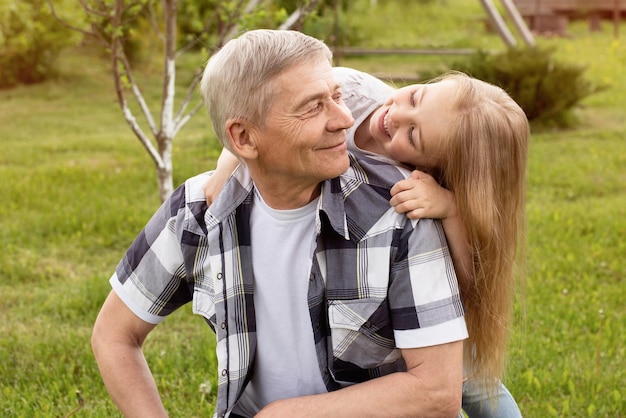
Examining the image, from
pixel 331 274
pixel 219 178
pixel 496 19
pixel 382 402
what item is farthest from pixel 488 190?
pixel 496 19

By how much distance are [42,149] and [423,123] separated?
7.05m

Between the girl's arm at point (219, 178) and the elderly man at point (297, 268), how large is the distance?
0.03 meters

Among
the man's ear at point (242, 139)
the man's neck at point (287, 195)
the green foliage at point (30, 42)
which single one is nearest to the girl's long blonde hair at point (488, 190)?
the man's neck at point (287, 195)

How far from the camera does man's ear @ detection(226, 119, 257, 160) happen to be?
2109 mm

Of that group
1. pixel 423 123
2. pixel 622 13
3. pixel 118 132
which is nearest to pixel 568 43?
pixel 622 13

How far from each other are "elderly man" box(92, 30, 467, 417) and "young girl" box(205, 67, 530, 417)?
7 cm

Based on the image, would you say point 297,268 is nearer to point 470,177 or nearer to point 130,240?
point 470,177

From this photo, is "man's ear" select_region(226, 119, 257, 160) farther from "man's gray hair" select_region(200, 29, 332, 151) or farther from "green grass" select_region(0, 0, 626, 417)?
"green grass" select_region(0, 0, 626, 417)

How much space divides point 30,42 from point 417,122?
10.9 m

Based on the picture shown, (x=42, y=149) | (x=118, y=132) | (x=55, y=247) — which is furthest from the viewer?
(x=118, y=132)

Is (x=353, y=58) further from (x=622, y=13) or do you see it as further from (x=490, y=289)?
(x=490, y=289)

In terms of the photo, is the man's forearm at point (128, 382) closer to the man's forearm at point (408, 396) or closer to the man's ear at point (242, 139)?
the man's forearm at point (408, 396)

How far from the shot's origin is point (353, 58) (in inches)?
596

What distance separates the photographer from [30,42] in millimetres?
12203
